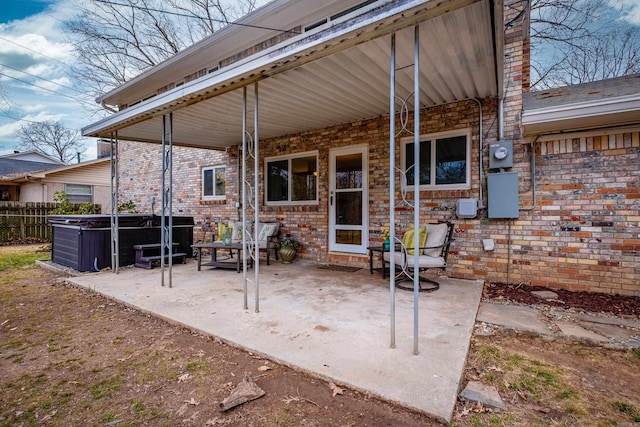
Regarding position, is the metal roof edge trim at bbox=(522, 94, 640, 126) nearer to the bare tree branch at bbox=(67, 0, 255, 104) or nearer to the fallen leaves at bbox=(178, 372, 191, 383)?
the fallen leaves at bbox=(178, 372, 191, 383)

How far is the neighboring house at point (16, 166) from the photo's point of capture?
15078 millimetres

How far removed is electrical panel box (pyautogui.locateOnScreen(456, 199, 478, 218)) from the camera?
4.59 metres

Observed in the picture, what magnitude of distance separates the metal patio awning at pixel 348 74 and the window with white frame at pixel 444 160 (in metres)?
0.60

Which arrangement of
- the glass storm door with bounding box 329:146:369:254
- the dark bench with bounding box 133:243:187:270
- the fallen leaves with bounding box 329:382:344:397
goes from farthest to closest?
the glass storm door with bounding box 329:146:369:254 < the dark bench with bounding box 133:243:187:270 < the fallen leaves with bounding box 329:382:344:397

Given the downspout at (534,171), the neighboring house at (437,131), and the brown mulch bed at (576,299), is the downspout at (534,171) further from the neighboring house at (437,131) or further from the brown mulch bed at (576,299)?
the brown mulch bed at (576,299)

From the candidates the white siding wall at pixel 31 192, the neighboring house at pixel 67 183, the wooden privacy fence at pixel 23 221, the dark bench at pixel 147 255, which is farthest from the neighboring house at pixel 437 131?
the white siding wall at pixel 31 192

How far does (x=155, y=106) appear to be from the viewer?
404cm

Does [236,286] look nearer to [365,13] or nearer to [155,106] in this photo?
[155,106]

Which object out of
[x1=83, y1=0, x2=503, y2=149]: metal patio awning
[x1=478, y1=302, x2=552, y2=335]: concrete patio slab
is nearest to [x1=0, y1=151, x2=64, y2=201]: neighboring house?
[x1=83, y1=0, x2=503, y2=149]: metal patio awning

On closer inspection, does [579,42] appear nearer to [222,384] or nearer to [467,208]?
[467,208]

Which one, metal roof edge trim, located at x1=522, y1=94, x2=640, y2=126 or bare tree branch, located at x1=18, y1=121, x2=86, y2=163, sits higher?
bare tree branch, located at x1=18, y1=121, x2=86, y2=163

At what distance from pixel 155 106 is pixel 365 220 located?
3.83m

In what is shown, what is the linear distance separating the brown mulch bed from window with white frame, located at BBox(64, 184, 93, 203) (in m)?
17.9

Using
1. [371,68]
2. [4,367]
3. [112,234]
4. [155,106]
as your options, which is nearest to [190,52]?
[155,106]
